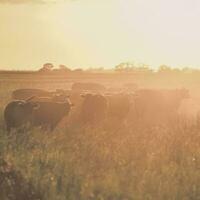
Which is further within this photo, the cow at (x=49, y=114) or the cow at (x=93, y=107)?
the cow at (x=93, y=107)

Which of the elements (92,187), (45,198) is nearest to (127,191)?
(92,187)

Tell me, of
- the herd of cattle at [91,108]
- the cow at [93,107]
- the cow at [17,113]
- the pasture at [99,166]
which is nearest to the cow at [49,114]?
the herd of cattle at [91,108]

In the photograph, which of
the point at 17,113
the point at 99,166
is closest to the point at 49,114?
the point at 17,113

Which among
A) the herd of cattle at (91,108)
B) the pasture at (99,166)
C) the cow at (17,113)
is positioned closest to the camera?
the pasture at (99,166)

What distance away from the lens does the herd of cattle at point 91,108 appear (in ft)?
54.5

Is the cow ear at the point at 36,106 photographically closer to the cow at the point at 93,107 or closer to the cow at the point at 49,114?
the cow at the point at 49,114

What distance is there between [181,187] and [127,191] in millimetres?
944

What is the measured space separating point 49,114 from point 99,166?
7566 mm

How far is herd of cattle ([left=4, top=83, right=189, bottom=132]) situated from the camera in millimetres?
16609

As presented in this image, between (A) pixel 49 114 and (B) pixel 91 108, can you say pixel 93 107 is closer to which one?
(B) pixel 91 108

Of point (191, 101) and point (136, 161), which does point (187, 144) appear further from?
point (191, 101)

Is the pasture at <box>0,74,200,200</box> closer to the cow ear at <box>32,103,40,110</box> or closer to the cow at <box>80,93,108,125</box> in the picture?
the cow ear at <box>32,103,40,110</box>

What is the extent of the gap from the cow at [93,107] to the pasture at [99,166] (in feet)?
20.9

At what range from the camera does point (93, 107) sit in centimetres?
2047
